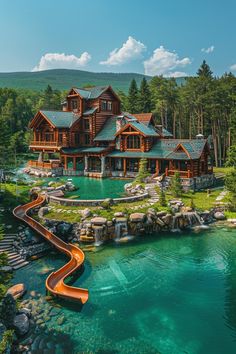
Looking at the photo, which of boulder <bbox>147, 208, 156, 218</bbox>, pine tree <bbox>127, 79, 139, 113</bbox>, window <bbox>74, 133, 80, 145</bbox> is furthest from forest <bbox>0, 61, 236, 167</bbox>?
boulder <bbox>147, 208, 156, 218</bbox>

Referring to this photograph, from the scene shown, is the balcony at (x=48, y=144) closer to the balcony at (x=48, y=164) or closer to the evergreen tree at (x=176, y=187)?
the balcony at (x=48, y=164)

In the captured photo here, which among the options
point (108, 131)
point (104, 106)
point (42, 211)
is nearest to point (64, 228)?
point (42, 211)

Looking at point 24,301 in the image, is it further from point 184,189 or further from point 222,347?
point 184,189

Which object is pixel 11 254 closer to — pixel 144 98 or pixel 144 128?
pixel 144 128

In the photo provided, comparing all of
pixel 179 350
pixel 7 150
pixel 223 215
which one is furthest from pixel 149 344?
pixel 7 150

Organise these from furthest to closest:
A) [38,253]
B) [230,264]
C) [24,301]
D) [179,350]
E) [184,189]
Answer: [184,189], [38,253], [230,264], [24,301], [179,350]

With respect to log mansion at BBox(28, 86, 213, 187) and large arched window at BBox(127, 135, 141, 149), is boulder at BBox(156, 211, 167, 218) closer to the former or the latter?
log mansion at BBox(28, 86, 213, 187)
